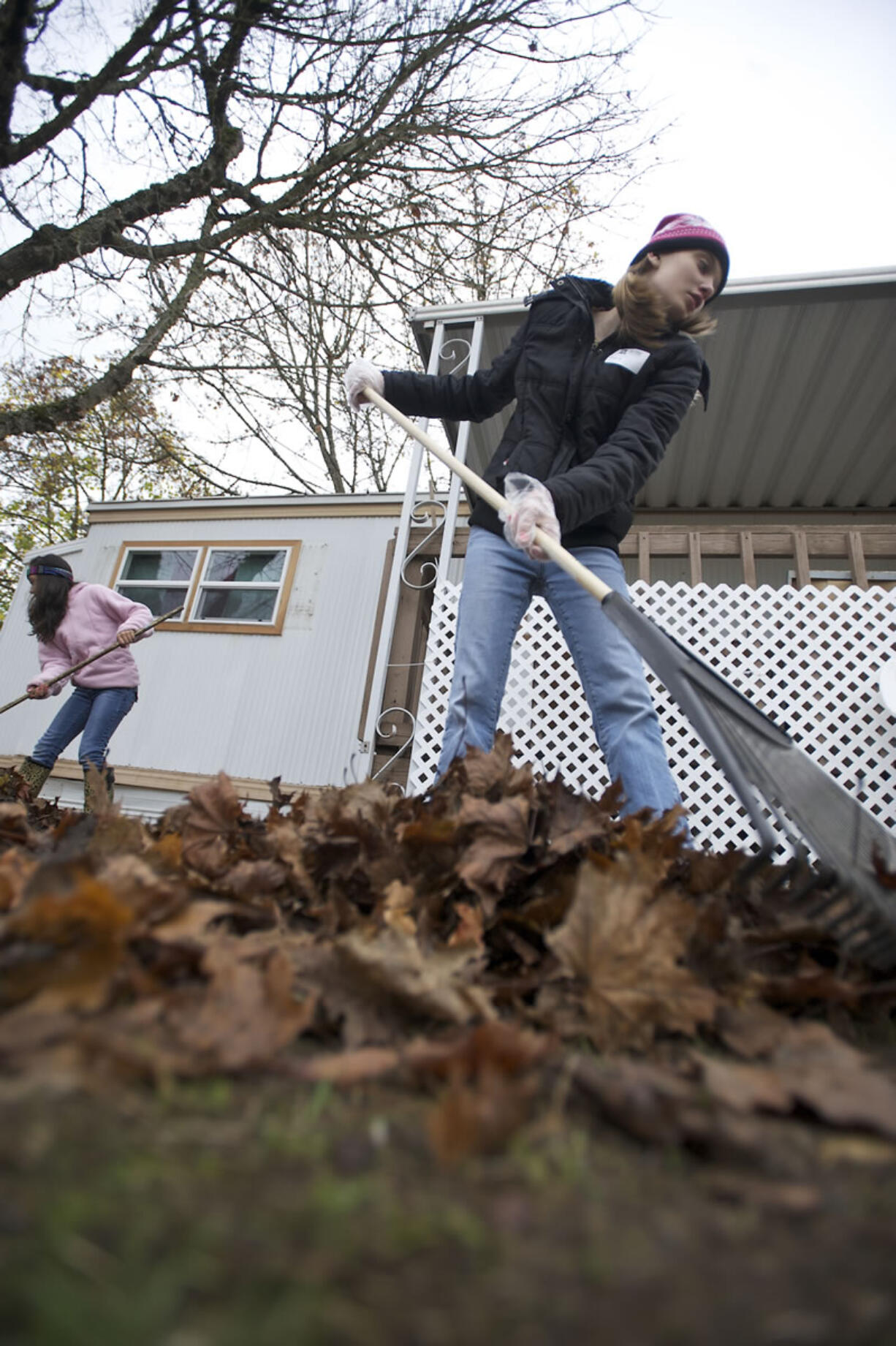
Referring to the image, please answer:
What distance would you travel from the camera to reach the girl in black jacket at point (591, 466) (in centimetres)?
231

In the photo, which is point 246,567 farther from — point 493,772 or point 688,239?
point 493,772

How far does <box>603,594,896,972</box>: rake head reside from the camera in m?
1.19

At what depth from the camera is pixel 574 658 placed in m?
2.45

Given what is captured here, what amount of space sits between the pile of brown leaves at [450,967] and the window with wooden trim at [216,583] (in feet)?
23.6

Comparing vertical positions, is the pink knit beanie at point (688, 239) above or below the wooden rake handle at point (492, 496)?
above

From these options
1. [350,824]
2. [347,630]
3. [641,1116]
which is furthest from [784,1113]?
[347,630]

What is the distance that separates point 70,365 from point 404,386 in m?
12.6

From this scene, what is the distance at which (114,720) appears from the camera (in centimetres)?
501

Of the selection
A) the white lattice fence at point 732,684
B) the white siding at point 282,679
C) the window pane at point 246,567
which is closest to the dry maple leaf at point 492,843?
the white lattice fence at point 732,684

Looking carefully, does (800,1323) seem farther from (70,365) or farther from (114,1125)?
(70,365)

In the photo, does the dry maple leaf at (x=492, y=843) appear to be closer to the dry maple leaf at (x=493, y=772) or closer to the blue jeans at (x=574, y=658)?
the dry maple leaf at (x=493, y=772)

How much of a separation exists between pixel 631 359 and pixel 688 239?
39 centimetres

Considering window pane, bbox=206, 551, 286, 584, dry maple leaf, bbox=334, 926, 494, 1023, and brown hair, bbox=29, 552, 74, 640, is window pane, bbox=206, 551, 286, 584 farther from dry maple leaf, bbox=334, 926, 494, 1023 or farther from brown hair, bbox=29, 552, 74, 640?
dry maple leaf, bbox=334, 926, 494, 1023

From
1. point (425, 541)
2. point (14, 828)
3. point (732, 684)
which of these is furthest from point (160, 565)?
point (14, 828)
